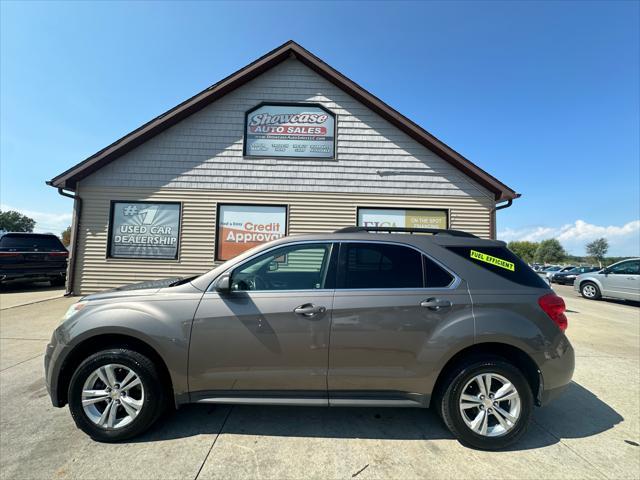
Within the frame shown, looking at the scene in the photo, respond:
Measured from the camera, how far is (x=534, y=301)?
8.40ft

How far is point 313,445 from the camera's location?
2467mm

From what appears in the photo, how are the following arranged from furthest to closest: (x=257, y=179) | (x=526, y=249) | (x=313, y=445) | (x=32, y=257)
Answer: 1. (x=526, y=249)
2. (x=32, y=257)
3. (x=257, y=179)
4. (x=313, y=445)

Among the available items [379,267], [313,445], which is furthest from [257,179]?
[313,445]

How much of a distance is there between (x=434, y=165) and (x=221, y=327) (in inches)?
309

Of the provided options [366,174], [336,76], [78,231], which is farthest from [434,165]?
[78,231]

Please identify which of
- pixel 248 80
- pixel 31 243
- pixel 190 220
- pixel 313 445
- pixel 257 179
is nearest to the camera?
pixel 313 445

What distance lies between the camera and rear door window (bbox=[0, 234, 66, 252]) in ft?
31.7

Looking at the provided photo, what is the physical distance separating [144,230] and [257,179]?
3.38m

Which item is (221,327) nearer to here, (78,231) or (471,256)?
(471,256)

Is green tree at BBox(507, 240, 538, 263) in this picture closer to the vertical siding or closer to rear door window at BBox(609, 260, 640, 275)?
rear door window at BBox(609, 260, 640, 275)

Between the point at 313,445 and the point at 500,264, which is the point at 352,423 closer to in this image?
the point at 313,445

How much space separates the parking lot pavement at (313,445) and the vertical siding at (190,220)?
4.99 meters

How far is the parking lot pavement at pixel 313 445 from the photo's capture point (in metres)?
2.19

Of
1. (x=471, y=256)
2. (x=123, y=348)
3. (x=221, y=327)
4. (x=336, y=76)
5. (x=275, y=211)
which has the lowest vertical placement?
(x=123, y=348)
